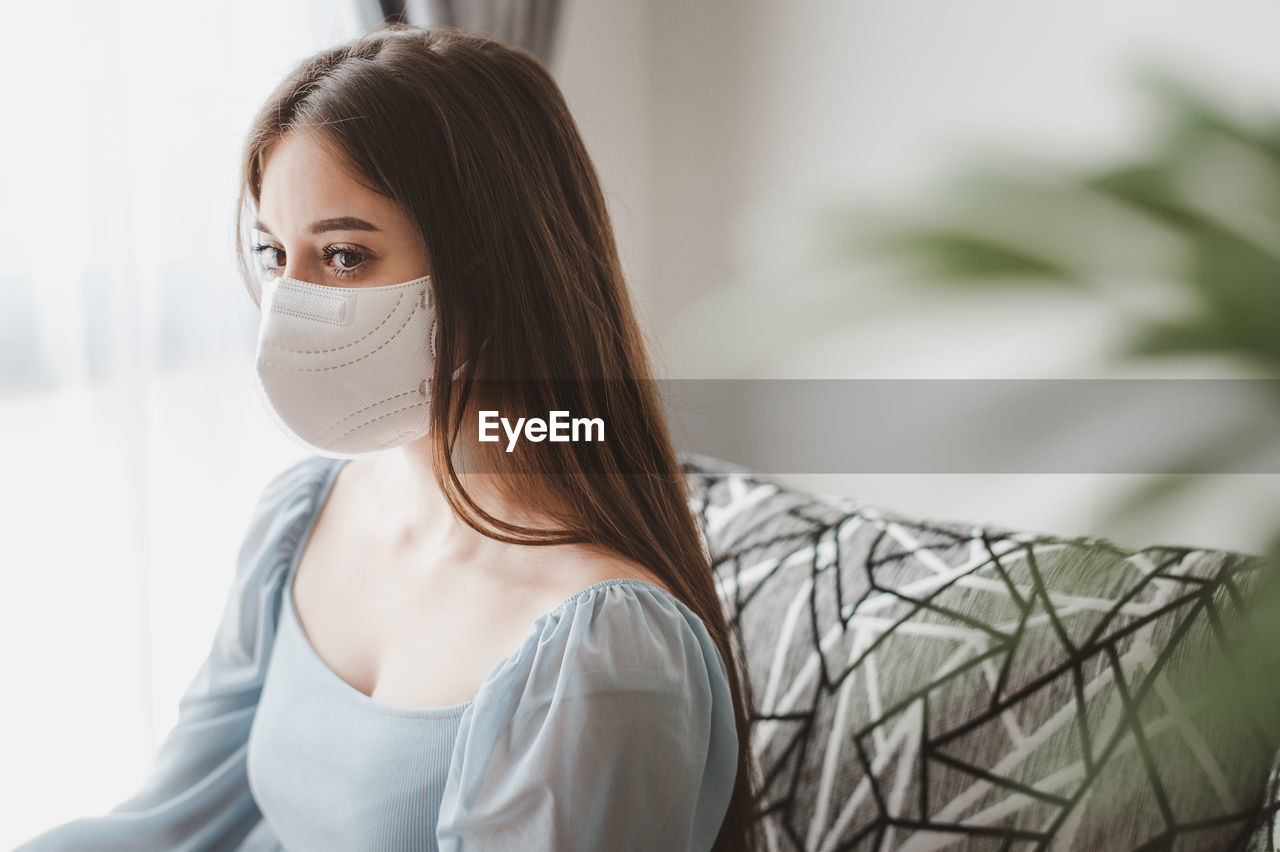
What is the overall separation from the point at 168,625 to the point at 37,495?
0.32 metres

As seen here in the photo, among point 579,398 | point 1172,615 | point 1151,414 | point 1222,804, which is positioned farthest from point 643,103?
point 1151,414

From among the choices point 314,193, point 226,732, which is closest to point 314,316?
point 314,193

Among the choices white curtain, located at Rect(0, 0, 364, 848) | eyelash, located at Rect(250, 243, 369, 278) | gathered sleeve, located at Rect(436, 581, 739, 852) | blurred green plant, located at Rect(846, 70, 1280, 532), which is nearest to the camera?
blurred green plant, located at Rect(846, 70, 1280, 532)

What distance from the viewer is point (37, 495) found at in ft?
4.58

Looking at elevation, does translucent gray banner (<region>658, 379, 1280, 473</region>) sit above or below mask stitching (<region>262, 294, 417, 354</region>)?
above

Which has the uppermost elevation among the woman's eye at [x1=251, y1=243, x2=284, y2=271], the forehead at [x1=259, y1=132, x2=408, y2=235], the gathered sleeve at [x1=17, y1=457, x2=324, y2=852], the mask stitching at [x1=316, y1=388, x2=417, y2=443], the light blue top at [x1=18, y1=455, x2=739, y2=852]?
the forehead at [x1=259, y1=132, x2=408, y2=235]

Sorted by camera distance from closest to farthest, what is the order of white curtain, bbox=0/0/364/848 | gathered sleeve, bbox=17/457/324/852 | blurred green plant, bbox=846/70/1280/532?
blurred green plant, bbox=846/70/1280/532 → gathered sleeve, bbox=17/457/324/852 → white curtain, bbox=0/0/364/848

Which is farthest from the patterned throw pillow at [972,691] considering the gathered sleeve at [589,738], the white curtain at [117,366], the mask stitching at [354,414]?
the white curtain at [117,366]

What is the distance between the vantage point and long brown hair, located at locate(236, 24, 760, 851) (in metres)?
0.83

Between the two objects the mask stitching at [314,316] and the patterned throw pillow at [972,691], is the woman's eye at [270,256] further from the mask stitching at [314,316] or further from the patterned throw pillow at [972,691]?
the patterned throw pillow at [972,691]

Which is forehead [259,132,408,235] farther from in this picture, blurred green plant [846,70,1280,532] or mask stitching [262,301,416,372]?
blurred green plant [846,70,1280,532]

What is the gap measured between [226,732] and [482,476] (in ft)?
1.75

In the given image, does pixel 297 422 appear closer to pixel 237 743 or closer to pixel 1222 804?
pixel 237 743

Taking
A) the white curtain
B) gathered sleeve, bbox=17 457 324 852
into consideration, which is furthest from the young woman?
the white curtain
